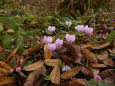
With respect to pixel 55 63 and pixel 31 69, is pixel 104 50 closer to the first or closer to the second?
pixel 55 63

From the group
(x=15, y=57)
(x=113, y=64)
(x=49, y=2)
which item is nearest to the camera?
(x=113, y=64)

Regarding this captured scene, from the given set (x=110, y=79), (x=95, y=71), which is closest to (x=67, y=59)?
(x=95, y=71)

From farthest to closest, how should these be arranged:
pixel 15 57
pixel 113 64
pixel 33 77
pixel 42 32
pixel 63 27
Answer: pixel 63 27, pixel 42 32, pixel 15 57, pixel 113 64, pixel 33 77

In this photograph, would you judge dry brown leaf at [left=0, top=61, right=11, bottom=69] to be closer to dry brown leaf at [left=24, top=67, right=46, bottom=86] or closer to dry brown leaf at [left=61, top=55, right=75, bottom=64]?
dry brown leaf at [left=24, top=67, right=46, bottom=86]

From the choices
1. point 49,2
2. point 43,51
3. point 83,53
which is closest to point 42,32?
point 43,51

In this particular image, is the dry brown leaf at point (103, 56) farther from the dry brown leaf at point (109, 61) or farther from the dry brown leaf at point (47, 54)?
the dry brown leaf at point (47, 54)

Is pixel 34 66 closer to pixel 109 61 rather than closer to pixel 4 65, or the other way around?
pixel 4 65

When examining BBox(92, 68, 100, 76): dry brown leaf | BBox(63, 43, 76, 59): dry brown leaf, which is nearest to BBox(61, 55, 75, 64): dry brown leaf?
BBox(63, 43, 76, 59): dry brown leaf

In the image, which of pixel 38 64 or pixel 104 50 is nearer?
pixel 38 64
